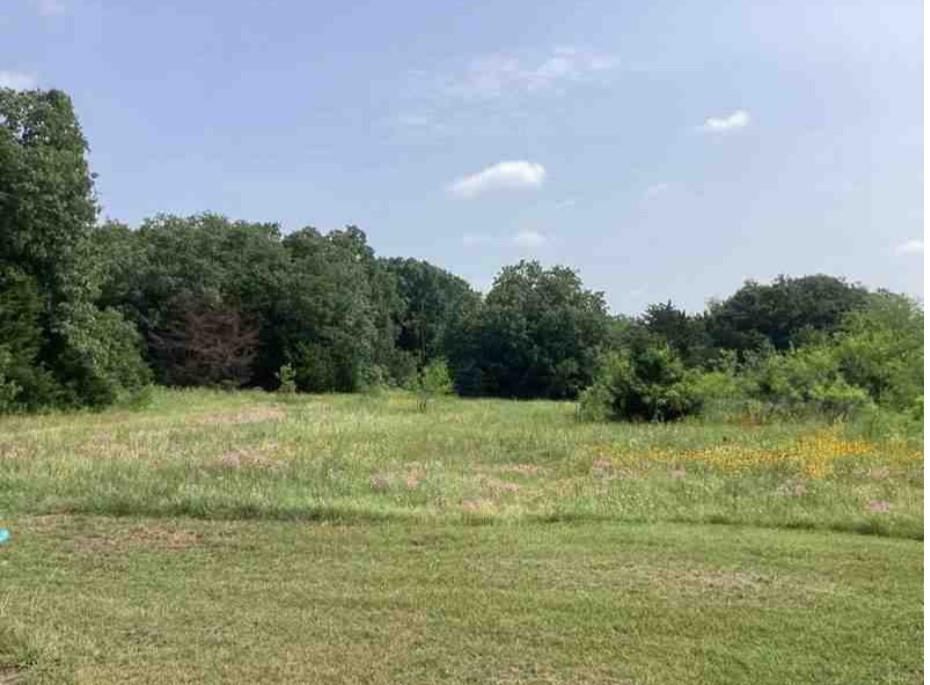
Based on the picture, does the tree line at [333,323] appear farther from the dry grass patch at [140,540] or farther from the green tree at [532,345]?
the dry grass patch at [140,540]

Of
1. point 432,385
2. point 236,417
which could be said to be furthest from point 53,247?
point 432,385

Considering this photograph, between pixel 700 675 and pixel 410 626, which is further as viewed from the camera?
pixel 410 626

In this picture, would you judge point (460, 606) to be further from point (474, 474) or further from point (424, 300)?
point (424, 300)

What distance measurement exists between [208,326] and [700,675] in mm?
38711

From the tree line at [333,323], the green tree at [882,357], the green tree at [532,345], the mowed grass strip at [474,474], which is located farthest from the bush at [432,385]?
the green tree at [532,345]

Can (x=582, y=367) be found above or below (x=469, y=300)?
below

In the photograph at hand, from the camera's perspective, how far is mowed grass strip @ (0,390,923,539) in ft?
25.0

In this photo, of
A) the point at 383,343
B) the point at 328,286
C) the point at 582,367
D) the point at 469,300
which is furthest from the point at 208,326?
the point at 469,300

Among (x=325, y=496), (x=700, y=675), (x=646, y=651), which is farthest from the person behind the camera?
(x=325, y=496)

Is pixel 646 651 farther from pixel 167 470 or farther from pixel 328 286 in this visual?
pixel 328 286

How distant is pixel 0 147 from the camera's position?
23.7 m

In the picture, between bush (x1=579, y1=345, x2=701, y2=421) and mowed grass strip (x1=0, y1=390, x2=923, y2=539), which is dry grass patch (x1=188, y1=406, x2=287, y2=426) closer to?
Result: mowed grass strip (x1=0, y1=390, x2=923, y2=539)

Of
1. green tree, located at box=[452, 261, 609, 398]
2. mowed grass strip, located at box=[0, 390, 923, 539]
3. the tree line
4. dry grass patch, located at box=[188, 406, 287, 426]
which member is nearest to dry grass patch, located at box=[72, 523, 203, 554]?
mowed grass strip, located at box=[0, 390, 923, 539]

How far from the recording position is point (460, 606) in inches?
181
